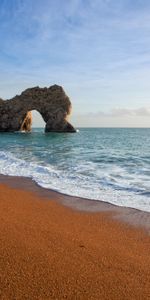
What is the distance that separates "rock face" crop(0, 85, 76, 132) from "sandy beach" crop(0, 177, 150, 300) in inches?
2983

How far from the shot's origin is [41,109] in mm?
85625

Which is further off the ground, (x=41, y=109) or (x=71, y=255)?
(x=41, y=109)

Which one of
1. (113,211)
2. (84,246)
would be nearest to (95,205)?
(113,211)

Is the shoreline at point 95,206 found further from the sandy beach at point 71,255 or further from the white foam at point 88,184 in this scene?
the white foam at point 88,184

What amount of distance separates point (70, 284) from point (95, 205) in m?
4.16

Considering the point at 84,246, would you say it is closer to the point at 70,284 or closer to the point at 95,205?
the point at 70,284

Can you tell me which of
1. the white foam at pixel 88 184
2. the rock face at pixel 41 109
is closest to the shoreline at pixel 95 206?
the white foam at pixel 88 184

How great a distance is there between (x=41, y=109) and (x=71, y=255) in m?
82.5

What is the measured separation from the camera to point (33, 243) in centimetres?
495

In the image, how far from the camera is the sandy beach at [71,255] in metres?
3.65

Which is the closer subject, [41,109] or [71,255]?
[71,255]

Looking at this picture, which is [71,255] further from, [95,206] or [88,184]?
[88,184]

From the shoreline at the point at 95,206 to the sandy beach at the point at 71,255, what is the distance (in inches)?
2.6

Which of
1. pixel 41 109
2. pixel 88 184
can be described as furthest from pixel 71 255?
pixel 41 109
